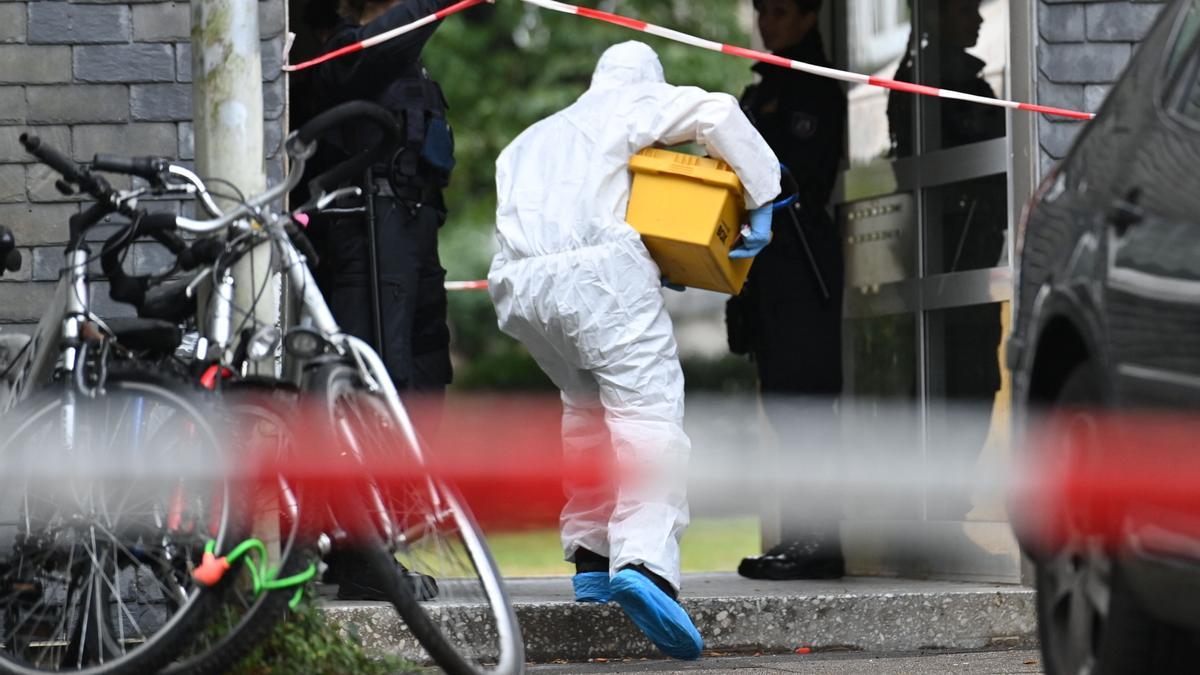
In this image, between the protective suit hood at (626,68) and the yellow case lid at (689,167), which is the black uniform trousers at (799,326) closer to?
the protective suit hood at (626,68)

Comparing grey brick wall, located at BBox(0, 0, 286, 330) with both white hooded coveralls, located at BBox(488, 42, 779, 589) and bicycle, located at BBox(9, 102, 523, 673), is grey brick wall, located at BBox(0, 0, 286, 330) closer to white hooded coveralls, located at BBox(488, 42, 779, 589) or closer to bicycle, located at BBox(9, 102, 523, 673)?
white hooded coveralls, located at BBox(488, 42, 779, 589)

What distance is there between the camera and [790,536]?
320 inches

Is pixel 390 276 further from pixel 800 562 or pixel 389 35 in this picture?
pixel 800 562

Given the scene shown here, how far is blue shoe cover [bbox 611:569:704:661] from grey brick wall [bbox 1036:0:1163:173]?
7.09ft

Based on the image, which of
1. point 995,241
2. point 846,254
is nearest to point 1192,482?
point 995,241

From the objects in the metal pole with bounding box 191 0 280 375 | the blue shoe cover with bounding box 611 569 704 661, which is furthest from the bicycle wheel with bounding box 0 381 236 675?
the blue shoe cover with bounding box 611 569 704 661

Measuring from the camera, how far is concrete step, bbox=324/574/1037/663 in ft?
21.1

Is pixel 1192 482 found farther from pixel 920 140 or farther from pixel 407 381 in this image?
pixel 920 140

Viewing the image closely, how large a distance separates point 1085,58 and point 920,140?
4.14ft

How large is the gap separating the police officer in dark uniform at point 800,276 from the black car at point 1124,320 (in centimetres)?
321

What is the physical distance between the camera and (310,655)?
507 centimetres

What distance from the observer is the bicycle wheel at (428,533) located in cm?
427

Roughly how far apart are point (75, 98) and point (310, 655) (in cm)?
237

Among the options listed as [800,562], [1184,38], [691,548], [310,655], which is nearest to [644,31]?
[800,562]
